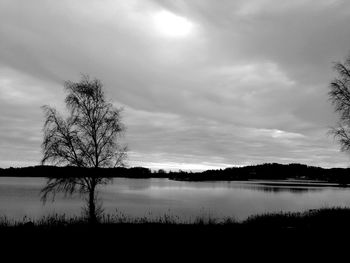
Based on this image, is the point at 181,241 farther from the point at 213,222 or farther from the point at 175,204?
the point at 175,204

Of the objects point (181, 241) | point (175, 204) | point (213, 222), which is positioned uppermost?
point (181, 241)

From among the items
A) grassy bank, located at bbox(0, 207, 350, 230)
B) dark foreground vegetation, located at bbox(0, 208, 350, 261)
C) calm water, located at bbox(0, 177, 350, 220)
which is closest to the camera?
dark foreground vegetation, located at bbox(0, 208, 350, 261)

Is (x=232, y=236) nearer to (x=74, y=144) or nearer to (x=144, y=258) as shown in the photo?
(x=144, y=258)

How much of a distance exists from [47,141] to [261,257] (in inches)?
723

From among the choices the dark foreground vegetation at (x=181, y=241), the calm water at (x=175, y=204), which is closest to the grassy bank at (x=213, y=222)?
the dark foreground vegetation at (x=181, y=241)

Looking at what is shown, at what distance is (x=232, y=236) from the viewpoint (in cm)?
1608

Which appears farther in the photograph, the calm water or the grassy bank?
the calm water

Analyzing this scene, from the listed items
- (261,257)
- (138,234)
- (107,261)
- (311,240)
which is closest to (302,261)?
(261,257)

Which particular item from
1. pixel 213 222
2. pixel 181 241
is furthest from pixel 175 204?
pixel 181 241

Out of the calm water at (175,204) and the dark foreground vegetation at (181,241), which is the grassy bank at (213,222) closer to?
the dark foreground vegetation at (181,241)

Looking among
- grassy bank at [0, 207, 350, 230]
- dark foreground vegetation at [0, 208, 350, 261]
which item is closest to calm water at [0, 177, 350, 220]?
grassy bank at [0, 207, 350, 230]

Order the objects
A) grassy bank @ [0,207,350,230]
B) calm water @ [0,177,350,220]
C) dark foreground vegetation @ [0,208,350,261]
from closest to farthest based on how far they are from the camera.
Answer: dark foreground vegetation @ [0,208,350,261] < grassy bank @ [0,207,350,230] < calm water @ [0,177,350,220]

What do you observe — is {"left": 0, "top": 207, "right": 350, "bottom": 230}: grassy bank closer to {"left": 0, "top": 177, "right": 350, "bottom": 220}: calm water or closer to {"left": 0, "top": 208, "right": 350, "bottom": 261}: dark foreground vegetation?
{"left": 0, "top": 208, "right": 350, "bottom": 261}: dark foreground vegetation

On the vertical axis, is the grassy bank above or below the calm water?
above
